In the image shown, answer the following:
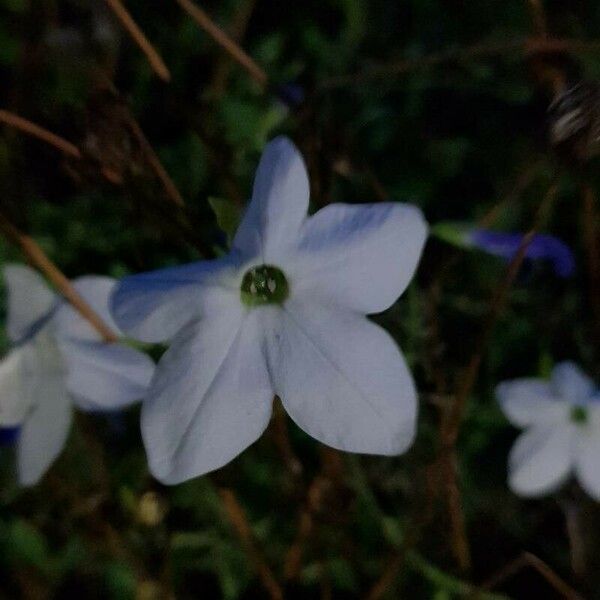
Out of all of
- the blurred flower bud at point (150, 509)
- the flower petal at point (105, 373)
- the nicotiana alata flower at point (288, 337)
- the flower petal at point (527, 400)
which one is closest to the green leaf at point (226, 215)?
the nicotiana alata flower at point (288, 337)

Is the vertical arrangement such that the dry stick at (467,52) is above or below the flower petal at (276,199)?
below

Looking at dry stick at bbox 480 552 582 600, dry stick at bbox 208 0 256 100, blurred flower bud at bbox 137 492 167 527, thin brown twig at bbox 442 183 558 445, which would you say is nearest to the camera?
thin brown twig at bbox 442 183 558 445

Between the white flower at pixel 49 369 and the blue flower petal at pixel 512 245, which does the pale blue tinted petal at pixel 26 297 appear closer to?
the white flower at pixel 49 369

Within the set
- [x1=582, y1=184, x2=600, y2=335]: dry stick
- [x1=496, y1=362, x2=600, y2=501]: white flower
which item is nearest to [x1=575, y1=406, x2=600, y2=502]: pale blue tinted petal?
[x1=496, y1=362, x2=600, y2=501]: white flower

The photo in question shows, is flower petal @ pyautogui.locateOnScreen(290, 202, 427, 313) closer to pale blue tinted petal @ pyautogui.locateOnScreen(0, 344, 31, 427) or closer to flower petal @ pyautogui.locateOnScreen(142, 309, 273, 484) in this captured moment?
flower petal @ pyautogui.locateOnScreen(142, 309, 273, 484)

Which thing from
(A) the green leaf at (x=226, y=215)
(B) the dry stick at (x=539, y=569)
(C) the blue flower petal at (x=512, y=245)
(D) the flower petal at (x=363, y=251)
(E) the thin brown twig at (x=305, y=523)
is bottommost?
(B) the dry stick at (x=539, y=569)

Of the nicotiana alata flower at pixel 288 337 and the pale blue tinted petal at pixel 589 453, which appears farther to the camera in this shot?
the pale blue tinted petal at pixel 589 453
